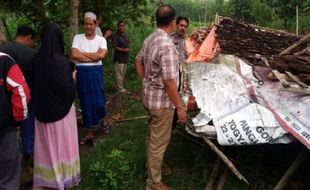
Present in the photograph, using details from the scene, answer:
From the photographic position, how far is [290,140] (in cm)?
388

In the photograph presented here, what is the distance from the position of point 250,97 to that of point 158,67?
107cm

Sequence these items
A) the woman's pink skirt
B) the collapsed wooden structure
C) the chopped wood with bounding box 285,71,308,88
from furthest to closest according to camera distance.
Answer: the collapsed wooden structure < the chopped wood with bounding box 285,71,308,88 < the woman's pink skirt

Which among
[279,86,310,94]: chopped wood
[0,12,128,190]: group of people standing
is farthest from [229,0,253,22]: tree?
[0,12,128,190]: group of people standing

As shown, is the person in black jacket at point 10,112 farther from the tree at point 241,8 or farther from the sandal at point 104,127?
the tree at point 241,8

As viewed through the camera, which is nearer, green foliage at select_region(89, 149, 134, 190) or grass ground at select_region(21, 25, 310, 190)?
green foliage at select_region(89, 149, 134, 190)

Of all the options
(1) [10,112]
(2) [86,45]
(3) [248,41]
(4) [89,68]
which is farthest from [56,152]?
(3) [248,41]

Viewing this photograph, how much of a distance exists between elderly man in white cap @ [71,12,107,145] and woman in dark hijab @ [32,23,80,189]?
139 centimetres

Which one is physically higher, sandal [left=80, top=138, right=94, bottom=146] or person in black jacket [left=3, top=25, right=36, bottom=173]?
person in black jacket [left=3, top=25, right=36, bottom=173]

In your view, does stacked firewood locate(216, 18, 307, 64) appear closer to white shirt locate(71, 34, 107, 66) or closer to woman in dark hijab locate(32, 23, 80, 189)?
white shirt locate(71, 34, 107, 66)

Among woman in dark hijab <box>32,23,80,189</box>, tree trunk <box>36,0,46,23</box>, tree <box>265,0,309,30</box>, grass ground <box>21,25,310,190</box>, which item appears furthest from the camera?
tree <box>265,0,309,30</box>

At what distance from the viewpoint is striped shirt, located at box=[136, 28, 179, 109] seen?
3830 mm

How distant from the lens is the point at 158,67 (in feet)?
13.1

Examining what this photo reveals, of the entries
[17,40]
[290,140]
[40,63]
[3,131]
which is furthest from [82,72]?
[290,140]

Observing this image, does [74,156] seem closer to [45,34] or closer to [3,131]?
[3,131]
